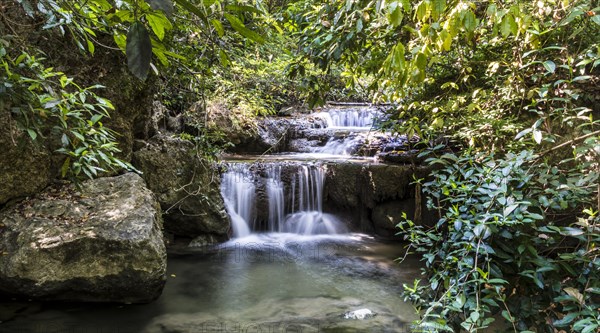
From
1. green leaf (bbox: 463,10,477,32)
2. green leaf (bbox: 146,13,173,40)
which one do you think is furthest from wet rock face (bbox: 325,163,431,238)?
green leaf (bbox: 146,13,173,40)

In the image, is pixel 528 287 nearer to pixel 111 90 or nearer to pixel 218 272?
pixel 218 272

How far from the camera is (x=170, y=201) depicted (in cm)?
585

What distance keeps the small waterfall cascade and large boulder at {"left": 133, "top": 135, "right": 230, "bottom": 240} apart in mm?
813

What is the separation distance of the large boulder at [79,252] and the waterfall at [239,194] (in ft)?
10.0

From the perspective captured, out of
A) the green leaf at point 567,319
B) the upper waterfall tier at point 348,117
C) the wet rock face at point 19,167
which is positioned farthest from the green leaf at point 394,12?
the upper waterfall tier at point 348,117

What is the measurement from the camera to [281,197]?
7.27 metres

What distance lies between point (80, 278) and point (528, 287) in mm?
3711

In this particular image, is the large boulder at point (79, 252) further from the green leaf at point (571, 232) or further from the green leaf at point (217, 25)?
the green leaf at point (571, 232)

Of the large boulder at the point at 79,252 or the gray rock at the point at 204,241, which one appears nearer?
the large boulder at the point at 79,252

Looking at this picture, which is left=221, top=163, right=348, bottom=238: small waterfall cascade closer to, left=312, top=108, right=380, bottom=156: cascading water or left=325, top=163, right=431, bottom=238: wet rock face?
left=325, top=163, right=431, bottom=238: wet rock face

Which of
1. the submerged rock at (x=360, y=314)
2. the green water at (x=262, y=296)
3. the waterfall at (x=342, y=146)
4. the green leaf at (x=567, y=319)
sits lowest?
the submerged rock at (x=360, y=314)

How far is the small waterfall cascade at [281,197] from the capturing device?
7105 mm

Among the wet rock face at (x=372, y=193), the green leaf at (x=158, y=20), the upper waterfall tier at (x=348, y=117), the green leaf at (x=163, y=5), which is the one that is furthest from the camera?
the upper waterfall tier at (x=348, y=117)

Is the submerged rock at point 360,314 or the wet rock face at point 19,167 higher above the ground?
the wet rock face at point 19,167
